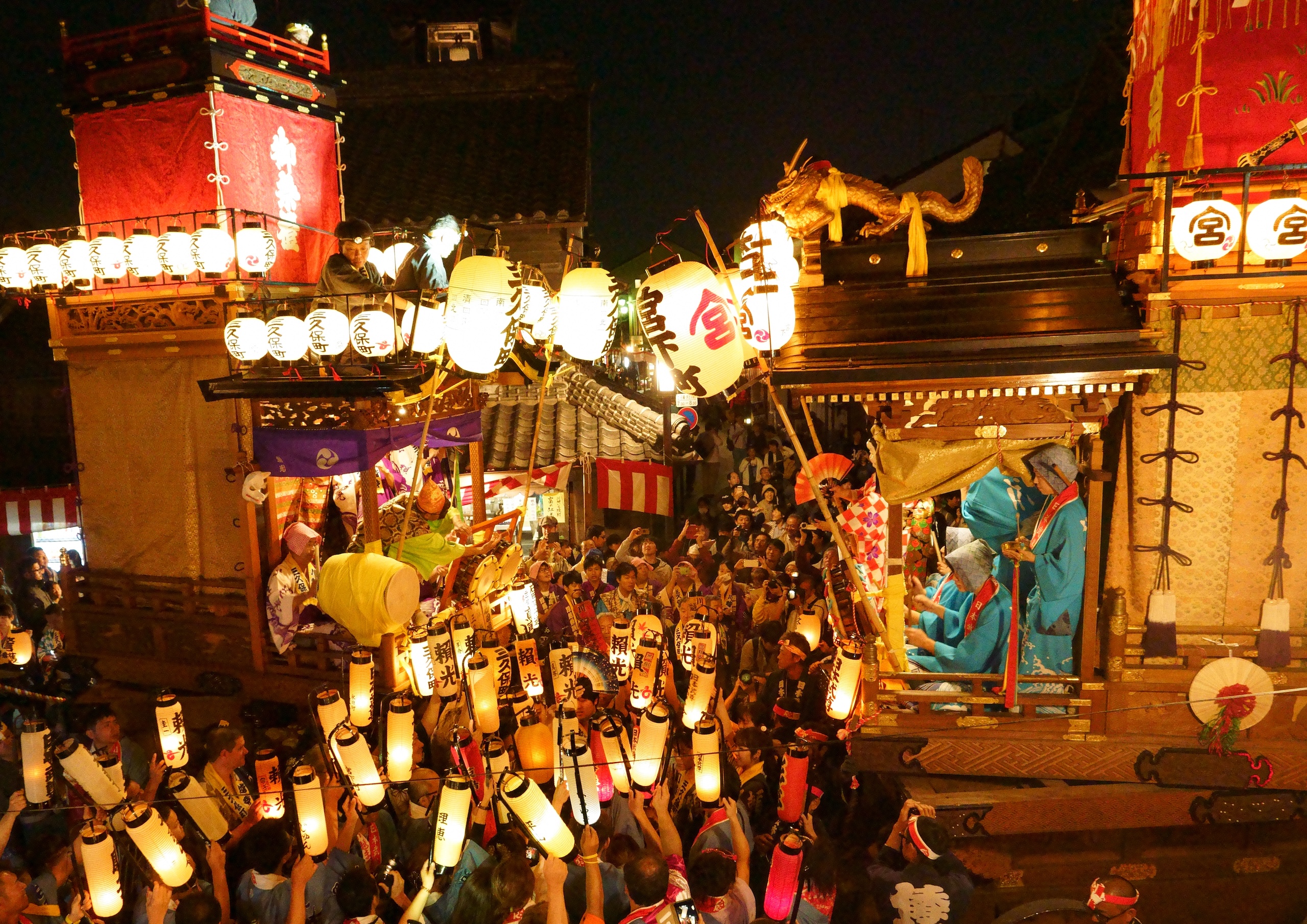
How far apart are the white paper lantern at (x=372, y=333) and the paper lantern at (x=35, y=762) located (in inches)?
181

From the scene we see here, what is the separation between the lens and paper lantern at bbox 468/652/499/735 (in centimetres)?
733

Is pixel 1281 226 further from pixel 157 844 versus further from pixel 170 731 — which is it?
pixel 170 731

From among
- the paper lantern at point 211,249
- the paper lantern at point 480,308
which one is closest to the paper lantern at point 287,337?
the paper lantern at point 211,249

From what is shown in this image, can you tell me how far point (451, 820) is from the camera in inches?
217

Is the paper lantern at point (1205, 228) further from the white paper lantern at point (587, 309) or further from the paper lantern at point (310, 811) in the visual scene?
the paper lantern at point (310, 811)

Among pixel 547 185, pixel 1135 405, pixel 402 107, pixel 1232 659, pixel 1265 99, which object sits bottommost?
pixel 1232 659

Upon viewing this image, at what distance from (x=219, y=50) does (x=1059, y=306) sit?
35.0ft

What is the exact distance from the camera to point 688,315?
7062 millimetres

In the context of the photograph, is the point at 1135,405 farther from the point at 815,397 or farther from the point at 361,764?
the point at 361,764

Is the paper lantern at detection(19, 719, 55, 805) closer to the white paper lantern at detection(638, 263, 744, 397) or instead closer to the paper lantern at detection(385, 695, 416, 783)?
the paper lantern at detection(385, 695, 416, 783)

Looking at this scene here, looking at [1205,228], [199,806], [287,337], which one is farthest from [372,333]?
[1205,228]

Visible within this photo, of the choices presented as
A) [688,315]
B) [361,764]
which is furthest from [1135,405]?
[361,764]

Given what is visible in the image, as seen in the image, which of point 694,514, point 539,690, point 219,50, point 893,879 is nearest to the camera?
point 893,879

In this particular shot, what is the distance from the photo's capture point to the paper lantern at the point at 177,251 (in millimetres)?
10188
